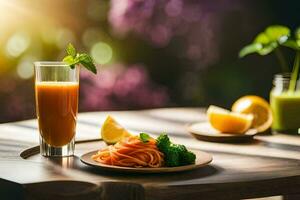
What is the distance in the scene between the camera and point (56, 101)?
1.66 metres

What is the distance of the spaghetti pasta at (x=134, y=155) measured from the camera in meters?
1.51

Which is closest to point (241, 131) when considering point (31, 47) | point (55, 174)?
point (55, 174)

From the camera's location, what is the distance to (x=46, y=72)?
5.52ft

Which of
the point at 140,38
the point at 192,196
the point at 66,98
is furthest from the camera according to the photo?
the point at 140,38

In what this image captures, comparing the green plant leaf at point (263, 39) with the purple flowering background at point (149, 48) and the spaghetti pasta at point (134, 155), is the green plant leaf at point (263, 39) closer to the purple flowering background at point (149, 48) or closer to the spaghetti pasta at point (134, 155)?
the spaghetti pasta at point (134, 155)

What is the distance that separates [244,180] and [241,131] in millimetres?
610

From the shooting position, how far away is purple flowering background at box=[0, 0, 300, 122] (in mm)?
3516

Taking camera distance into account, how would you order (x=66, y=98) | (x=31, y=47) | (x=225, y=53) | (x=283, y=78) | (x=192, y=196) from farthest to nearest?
1. (x=225, y=53)
2. (x=31, y=47)
3. (x=283, y=78)
4. (x=66, y=98)
5. (x=192, y=196)

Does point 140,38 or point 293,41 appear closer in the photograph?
point 293,41

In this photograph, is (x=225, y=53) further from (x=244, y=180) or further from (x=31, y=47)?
(x=244, y=180)

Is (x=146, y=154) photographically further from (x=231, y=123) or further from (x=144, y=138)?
(x=231, y=123)

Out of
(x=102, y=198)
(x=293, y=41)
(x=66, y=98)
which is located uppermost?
(x=293, y=41)

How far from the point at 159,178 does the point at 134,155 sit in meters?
0.10

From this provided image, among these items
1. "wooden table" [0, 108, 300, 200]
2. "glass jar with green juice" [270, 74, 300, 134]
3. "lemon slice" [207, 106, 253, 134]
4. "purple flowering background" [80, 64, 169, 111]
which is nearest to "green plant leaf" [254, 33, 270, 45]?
"glass jar with green juice" [270, 74, 300, 134]
